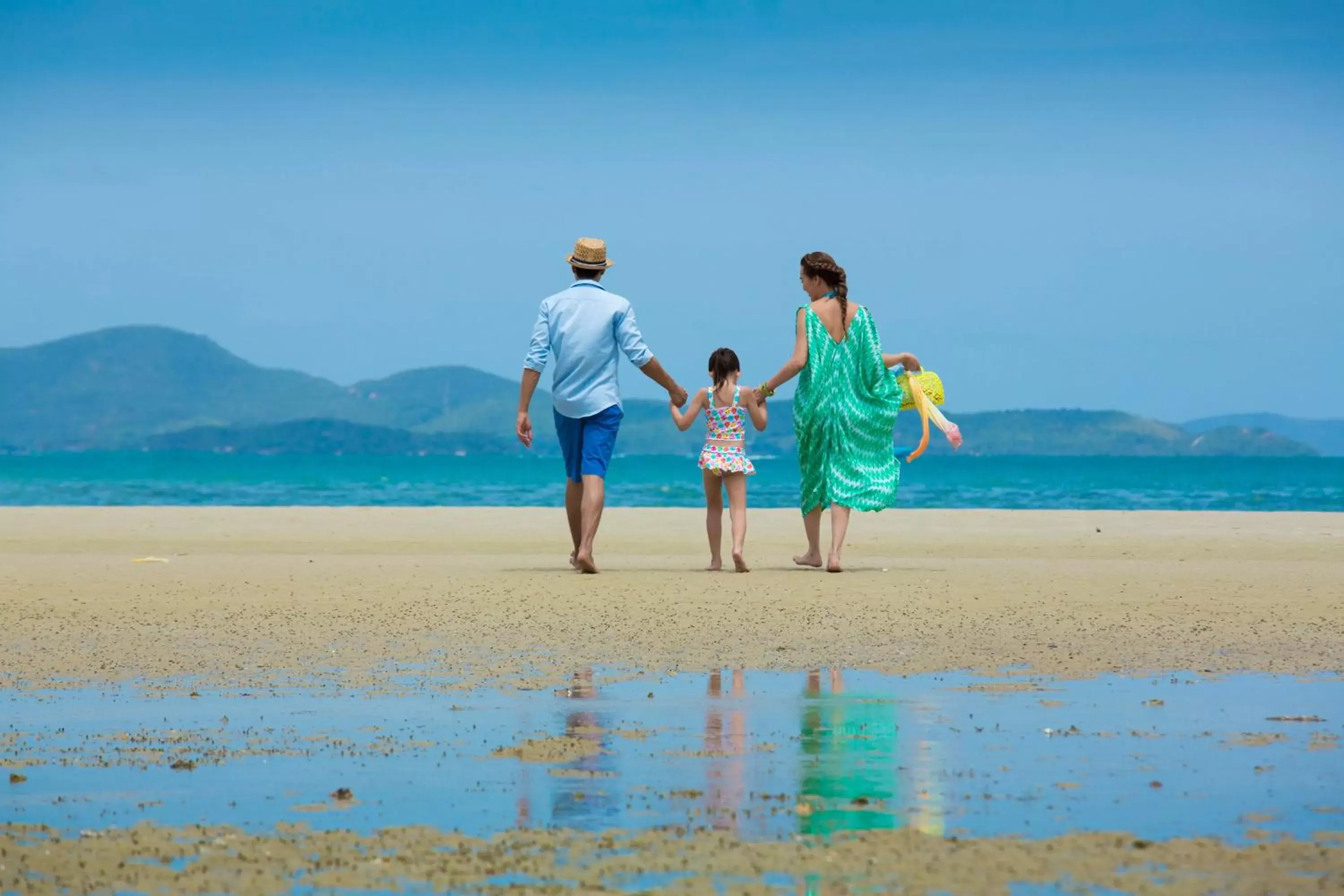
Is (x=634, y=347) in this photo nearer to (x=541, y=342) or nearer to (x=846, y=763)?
(x=541, y=342)

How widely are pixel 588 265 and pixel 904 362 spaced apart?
7.17 feet


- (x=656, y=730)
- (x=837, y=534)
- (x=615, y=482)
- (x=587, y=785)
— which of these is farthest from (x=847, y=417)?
(x=615, y=482)

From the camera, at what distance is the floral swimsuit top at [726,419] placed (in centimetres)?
1110

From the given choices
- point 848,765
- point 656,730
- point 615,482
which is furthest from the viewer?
point 615,482

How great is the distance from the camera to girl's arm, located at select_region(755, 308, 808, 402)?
35.0ft

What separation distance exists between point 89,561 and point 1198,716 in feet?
28.6

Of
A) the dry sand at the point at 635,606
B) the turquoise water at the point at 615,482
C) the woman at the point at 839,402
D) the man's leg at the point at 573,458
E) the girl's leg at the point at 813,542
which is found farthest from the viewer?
the turquoise water at the point at 615,482

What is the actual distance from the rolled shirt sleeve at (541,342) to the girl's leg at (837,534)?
2049 mm

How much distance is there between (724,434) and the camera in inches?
437

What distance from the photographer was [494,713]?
552 centimetres

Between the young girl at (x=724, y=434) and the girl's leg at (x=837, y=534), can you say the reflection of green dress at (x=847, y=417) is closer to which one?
the girl's leg at (x=837, y=534)

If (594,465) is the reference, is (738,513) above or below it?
below

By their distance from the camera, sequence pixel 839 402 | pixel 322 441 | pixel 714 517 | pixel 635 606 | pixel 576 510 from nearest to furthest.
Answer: pixel 635 606, pixel 576 510, pixel 839 402, pixel 714 517, pixel 322 441

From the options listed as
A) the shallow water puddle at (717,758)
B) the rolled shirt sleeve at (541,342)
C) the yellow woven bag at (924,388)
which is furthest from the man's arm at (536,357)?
the shallow water puddle at (717,758)
